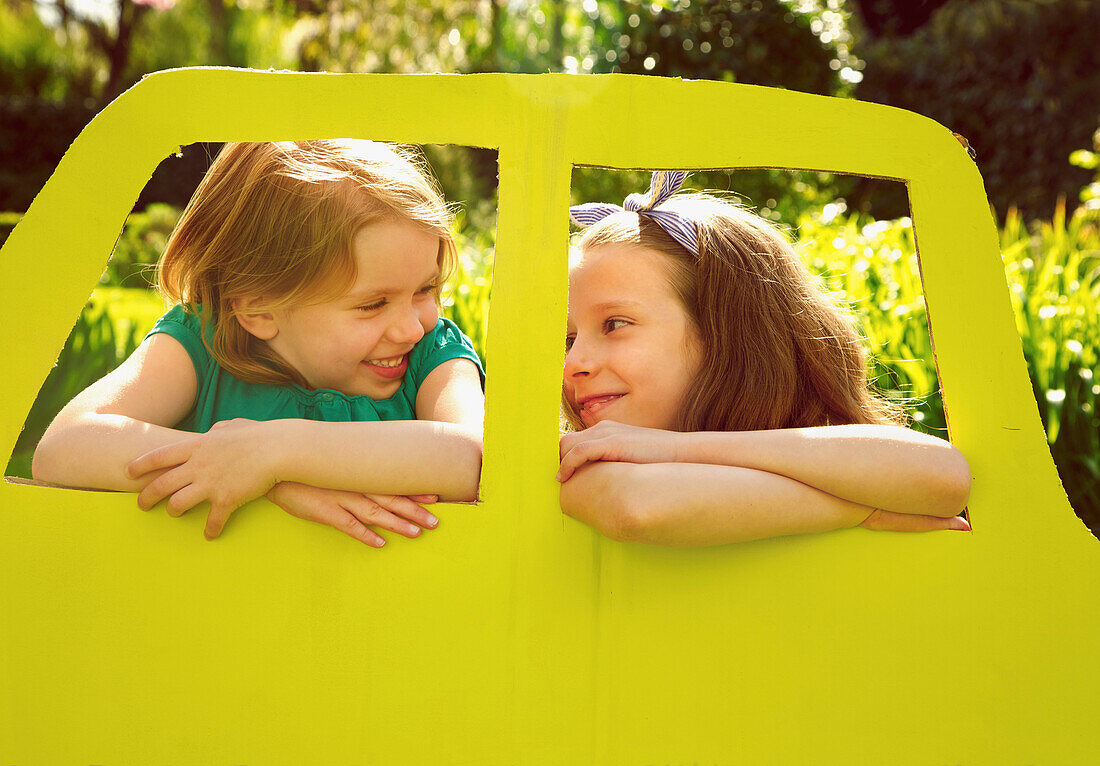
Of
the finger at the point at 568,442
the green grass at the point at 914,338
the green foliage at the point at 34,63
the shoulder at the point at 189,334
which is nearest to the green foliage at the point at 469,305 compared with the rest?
the green grass at the point at 914,338

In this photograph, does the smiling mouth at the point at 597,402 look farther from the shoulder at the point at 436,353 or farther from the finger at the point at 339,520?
the finger at the point at 339,520

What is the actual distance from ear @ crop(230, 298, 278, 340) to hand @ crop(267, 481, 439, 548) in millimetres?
732

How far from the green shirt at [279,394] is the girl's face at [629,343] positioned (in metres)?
0.32

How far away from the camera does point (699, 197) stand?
77.2 inches

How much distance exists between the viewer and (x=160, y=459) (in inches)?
44.3

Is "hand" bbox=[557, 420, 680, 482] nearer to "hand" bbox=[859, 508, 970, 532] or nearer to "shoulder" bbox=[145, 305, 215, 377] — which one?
"hand" bbox=[859, 508, 970, 532]

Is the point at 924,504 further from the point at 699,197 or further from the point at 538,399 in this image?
the point at 699,197

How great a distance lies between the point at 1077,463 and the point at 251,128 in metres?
2.55

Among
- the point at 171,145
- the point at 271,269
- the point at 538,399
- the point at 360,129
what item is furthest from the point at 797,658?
the point at 271,269

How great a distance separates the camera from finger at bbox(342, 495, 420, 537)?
1086 mm

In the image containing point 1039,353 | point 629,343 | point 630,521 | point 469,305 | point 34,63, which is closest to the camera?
point 630,521

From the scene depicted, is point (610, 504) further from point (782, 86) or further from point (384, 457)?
point (782, 86)

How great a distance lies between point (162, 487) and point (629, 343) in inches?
32.0

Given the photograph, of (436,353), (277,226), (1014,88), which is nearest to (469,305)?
(436,353)
